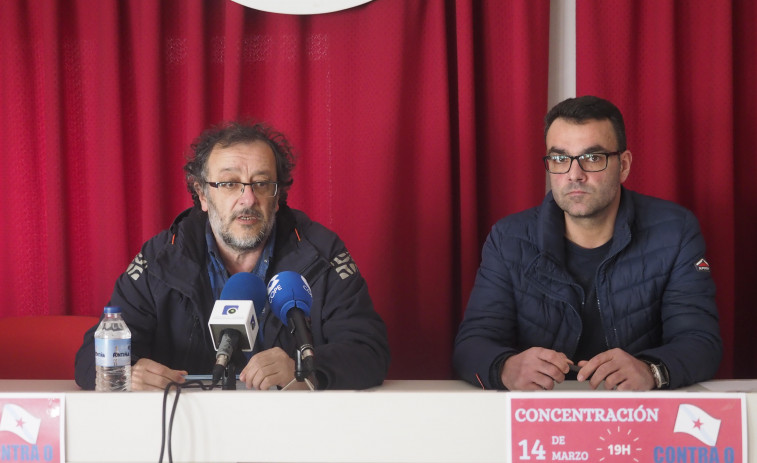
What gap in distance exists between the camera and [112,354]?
1552mm

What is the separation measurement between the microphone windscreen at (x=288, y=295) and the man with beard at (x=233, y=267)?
50cm

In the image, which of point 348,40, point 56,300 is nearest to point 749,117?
point 348,40

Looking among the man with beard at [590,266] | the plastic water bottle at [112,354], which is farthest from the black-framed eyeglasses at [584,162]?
the plastic water bottle at [112,354]

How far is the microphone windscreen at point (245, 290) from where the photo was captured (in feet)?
4.87

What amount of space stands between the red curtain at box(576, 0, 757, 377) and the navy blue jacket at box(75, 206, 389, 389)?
1279 millimetres

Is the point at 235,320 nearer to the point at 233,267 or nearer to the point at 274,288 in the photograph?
the point at 274,288

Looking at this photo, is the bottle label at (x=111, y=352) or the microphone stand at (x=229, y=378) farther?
the bottle label at (x=111, y=352)

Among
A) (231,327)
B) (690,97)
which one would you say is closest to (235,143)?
(231,327)

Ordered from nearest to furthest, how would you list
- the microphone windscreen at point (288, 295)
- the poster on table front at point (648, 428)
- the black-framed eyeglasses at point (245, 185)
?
the poster on table front at point (648, 428), the microphone windscreen at point (288, 295), the black-framed eyeglasses at point (245, 185)

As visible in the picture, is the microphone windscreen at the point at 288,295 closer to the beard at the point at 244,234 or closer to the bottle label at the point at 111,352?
the bottle label at the point at 111,352

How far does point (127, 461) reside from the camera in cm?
112

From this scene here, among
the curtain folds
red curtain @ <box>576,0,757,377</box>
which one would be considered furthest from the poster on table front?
red curtain @ <box>576,0,757,377</box>

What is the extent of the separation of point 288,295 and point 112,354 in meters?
0.45

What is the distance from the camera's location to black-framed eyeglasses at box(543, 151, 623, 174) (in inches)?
86.0
